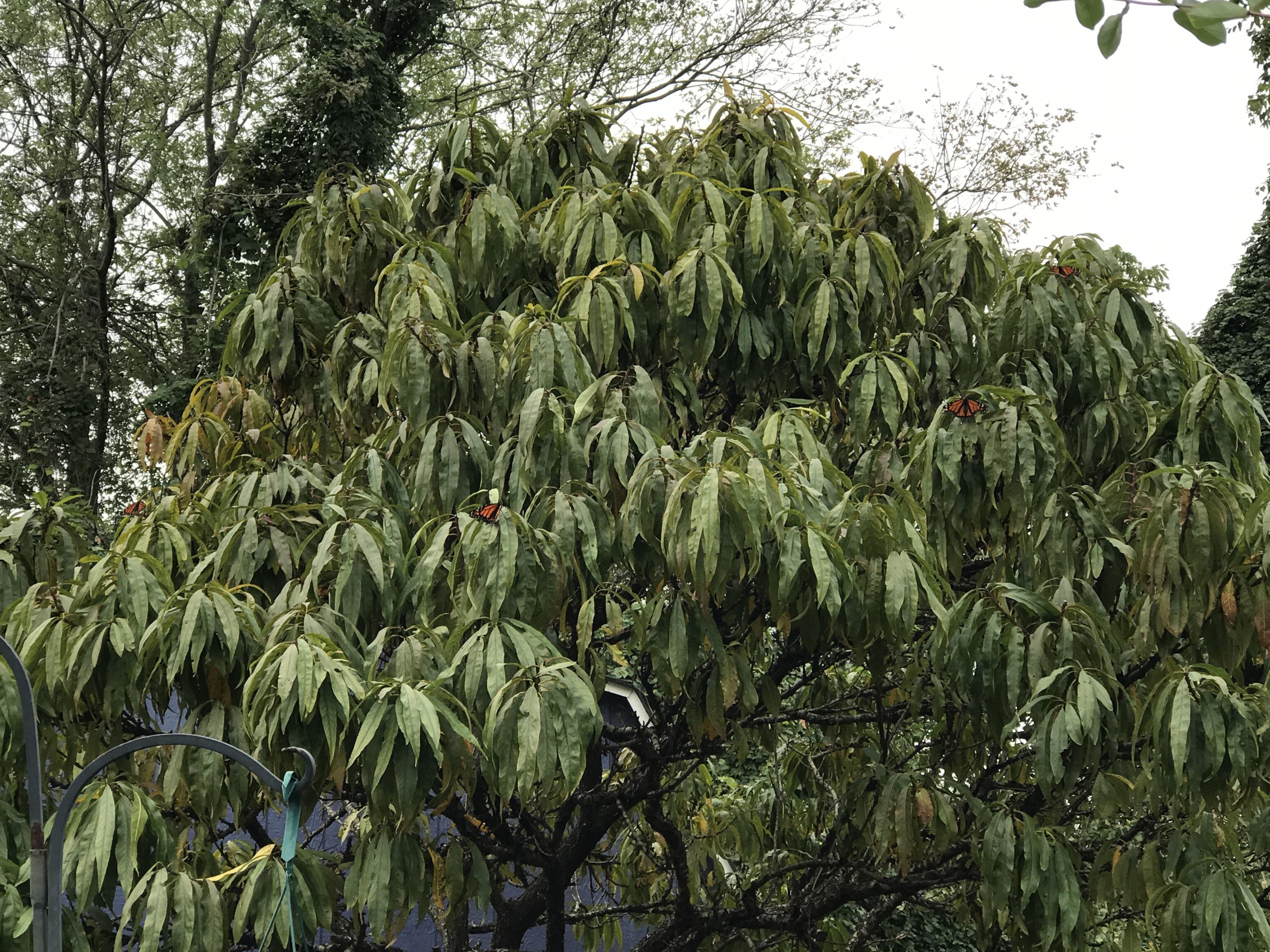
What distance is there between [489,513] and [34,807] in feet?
3.95

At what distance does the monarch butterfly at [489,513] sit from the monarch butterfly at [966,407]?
3.91ft

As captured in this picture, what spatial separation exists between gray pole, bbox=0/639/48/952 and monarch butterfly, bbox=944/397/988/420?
2229 millimetres

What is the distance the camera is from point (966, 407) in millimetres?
3268

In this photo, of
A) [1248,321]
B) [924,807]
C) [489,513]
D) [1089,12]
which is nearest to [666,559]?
[489,513]

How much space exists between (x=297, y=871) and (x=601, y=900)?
4924 mm

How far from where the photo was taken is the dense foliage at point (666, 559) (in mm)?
2918

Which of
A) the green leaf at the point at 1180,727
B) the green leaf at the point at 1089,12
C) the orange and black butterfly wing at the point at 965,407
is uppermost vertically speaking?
the orange and black butterfly wing at the point at 965,407

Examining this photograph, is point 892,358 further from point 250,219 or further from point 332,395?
point 250,219

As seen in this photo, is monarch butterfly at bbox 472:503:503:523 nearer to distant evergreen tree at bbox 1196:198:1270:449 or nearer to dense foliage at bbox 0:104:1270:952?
dense foliage at bbox 0:104:1270:952

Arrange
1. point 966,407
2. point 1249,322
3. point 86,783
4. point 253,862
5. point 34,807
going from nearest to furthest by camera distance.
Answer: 1. point 34,807
2. point 86,783
3. point 253,862
4. point 966,407
5. point 1249,322

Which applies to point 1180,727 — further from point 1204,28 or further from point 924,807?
point 1204,28

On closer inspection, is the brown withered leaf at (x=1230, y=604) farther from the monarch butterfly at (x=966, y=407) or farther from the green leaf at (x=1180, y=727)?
the monarch butterfly at (x=966, y=407)

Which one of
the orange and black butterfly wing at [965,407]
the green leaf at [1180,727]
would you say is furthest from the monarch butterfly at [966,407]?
the green leaf at [1180,727]

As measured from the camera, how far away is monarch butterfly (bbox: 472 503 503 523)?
9.86 feet
